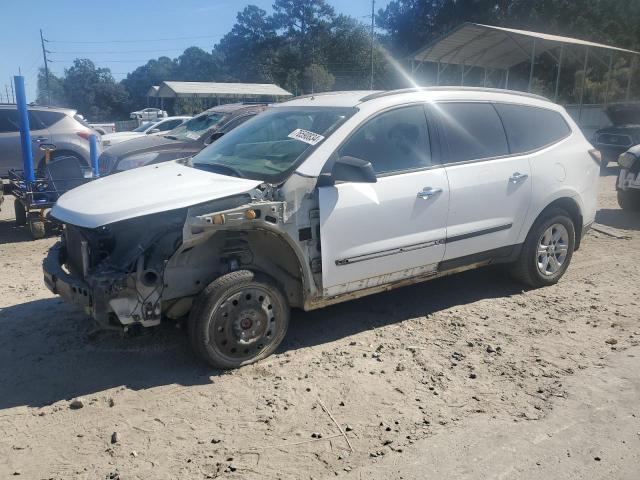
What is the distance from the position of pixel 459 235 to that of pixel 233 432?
254 centimetres

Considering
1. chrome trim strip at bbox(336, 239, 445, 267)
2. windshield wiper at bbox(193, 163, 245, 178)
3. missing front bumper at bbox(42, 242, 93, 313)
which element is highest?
windshield wiper at bbox(193, 163, 245, 178)

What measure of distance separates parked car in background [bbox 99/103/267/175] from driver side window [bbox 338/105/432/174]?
4.68m

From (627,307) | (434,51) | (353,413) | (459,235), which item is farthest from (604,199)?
(434,51)

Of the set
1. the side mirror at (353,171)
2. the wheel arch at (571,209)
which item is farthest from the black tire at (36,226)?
the wheel arch at (571,209)

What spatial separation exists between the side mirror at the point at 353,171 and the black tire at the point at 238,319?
0.89 meters

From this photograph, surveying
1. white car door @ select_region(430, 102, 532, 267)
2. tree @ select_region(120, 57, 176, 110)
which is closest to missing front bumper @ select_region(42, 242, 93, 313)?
white car door @ select_region(430, 102, 532, 267)

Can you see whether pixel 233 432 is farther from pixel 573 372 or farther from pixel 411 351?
pixel 573 372

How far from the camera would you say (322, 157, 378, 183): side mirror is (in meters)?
3.92

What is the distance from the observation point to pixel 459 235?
479cm

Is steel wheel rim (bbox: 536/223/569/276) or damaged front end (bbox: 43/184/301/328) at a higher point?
damaged front end (bbox: 43/184/301/328)

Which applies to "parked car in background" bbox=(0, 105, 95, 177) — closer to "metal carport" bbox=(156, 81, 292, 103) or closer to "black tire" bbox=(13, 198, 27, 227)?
"black tire" bbox=(13, 198, 27, 227)

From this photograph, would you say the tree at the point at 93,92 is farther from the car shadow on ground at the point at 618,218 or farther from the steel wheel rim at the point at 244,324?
the steel wheel rim at the point at 244,324

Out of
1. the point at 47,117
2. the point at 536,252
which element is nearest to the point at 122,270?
the point at 536,252

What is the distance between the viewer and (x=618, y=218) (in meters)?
9.06
